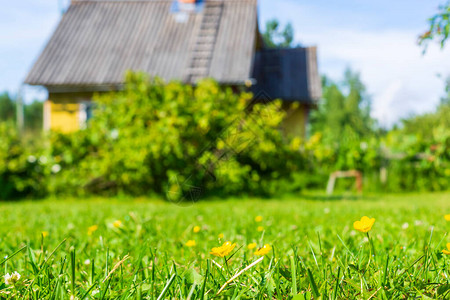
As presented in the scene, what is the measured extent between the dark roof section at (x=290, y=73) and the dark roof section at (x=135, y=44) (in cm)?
159

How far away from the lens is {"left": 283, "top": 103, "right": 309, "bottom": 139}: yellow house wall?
1455 cm

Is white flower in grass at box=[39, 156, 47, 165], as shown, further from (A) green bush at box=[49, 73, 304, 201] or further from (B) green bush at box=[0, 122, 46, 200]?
(A) green bush at box=[49, 73, 304, 201]

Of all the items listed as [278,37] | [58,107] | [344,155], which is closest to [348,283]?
[344,155]

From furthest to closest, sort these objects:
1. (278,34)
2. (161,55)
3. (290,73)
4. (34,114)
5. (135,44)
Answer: (34,114), (278,34), (290,73), (135,44), (161,55)

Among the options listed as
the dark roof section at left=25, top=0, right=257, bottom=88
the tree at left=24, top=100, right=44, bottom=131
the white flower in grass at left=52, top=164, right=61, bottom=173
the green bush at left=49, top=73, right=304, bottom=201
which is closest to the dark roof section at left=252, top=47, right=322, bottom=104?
the dark roof section at left=25, top=0, right=257, bottom=88

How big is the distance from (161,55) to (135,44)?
3.78 ft

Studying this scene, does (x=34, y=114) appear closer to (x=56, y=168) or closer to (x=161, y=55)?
(x=161, y=55)

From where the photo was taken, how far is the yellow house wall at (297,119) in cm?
1455

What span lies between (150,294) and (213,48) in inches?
503

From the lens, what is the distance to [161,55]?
44.3ft

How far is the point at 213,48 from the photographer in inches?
529

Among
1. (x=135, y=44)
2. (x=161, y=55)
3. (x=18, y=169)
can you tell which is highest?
(x=135, y=44)

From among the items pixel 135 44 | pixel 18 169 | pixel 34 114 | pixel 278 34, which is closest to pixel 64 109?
pixel 135 44

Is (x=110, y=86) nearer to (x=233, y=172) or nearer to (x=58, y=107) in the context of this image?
(x=58, y=107)
